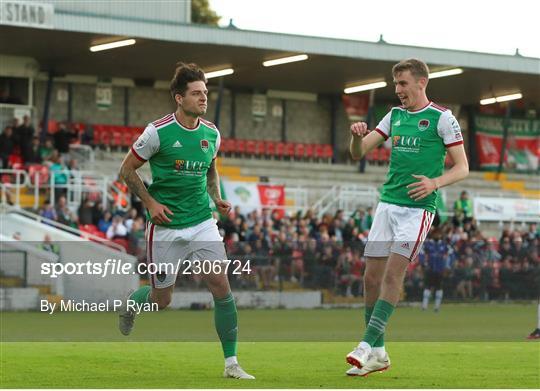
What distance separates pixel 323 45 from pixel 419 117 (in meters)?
26.0

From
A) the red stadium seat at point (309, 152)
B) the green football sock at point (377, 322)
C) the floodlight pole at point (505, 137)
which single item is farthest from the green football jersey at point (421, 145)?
the floodlight pole at point (505, 137)

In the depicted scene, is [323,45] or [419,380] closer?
[419,380]

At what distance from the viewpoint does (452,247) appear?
29.4m

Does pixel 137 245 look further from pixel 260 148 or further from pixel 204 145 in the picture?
pixel 260 148

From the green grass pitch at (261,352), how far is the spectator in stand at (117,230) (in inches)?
159

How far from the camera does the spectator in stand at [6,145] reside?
104 ft

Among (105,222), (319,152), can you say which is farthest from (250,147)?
(105,222)

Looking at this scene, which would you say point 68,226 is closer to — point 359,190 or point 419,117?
point 359,190

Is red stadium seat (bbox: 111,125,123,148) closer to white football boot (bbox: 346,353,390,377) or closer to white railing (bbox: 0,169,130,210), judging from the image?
white railing (bbox: 0,169,130,210)

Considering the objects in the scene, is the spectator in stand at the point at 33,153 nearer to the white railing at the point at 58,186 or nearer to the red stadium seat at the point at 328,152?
the white railing at the point at 58,186

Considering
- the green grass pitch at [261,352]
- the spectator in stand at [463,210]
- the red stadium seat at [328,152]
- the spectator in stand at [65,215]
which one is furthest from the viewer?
the red stadium seat at [328,152]

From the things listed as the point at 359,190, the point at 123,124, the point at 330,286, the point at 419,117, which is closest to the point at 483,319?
the point at 330,286

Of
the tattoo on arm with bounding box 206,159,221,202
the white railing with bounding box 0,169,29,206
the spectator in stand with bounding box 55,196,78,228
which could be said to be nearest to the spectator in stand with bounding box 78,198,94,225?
the spectator in stand with bounding box 55,196,78,228

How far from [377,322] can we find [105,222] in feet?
60.5
